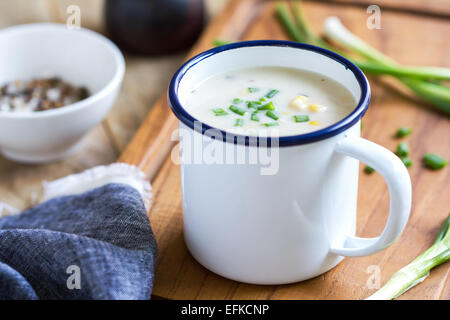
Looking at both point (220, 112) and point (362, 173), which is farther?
point (362, 173)

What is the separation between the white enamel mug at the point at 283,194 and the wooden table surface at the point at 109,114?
0.58m

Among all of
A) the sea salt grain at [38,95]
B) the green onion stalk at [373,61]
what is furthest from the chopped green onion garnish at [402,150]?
the sea salt grain at [38,95]

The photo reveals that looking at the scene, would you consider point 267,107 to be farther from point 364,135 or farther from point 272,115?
point 364,135

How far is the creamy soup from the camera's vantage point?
121 centimetres

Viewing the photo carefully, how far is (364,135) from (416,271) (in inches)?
22.5

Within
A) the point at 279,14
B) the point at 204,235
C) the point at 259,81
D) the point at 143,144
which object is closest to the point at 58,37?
the point at 143,144

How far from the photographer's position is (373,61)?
202 cm

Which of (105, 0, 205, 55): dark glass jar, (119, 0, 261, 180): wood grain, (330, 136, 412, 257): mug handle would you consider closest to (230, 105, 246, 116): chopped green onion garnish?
(330, 136, 412, 257): mug handle

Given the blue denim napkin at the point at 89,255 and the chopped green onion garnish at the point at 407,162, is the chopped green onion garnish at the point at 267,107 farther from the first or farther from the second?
the chopped green onion garnish at the point at 407,162

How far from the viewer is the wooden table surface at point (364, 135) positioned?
128 cm

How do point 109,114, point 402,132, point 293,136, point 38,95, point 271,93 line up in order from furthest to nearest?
point 109,114 → point 38,95 → point 402,132 → point 271,93 → point 293,136

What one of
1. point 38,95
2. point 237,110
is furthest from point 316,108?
point 38,95

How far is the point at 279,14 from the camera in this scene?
7.49ft

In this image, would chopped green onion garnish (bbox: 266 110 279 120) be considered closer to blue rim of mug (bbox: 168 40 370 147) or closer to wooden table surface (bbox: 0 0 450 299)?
blue rim of mug (bbox: 168 40 370 147)
